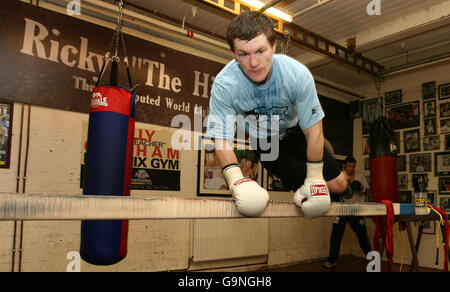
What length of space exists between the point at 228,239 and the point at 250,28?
359 cm

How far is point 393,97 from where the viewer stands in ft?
20.0

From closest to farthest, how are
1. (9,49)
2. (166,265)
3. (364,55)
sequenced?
1. (9,49)
2. (166,265)
3. (364,55)

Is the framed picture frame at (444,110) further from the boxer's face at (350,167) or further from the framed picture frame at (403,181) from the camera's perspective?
the boxer's face at (350,167)

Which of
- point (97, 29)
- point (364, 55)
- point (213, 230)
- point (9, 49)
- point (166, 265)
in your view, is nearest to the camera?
point (9, 49)

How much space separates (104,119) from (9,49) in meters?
1.72

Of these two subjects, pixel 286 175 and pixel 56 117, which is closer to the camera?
pixel 286 175

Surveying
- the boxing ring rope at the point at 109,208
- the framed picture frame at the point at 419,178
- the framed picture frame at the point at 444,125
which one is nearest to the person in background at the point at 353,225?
the framed picture frame at the point at 419,178

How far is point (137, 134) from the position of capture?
396 cm

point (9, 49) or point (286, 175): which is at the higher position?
point (9, 49)

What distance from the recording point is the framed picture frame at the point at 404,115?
5718mm

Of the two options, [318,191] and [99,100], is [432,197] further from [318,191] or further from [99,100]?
[99,100]

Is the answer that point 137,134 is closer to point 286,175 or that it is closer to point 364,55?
point 286,175

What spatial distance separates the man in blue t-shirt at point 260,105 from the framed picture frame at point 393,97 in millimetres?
4941
